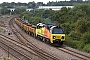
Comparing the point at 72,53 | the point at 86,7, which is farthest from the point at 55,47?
the point at 86,7

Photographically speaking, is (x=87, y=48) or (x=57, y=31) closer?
(x=87, y=48)

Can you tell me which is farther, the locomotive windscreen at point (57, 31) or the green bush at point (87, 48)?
the locomotive windscreen at point (57, 31)

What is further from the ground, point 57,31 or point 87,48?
point 57,31

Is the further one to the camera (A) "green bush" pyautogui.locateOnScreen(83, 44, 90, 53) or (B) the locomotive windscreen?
(B) the locomotive windscreen

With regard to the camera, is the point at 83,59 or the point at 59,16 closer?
the point at 83,59

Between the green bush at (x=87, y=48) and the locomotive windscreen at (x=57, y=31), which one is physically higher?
the locomotive windscreen at (x=57, y=31)

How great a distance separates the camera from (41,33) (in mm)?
34188

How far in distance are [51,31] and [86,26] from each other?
6.98 metres

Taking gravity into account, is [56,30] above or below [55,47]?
above

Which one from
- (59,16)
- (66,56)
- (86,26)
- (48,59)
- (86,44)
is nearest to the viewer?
(48,59)

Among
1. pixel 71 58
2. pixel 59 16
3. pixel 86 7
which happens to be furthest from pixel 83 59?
pixel 86 7

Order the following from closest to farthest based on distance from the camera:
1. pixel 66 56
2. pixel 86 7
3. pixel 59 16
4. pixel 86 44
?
pixel 66 56 < pixel 86 44 < pixel 59 16 < pixel 86 7

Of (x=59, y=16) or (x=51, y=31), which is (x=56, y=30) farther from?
(x=59, y=16)

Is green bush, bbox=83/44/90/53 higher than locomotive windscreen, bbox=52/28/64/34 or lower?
lower
